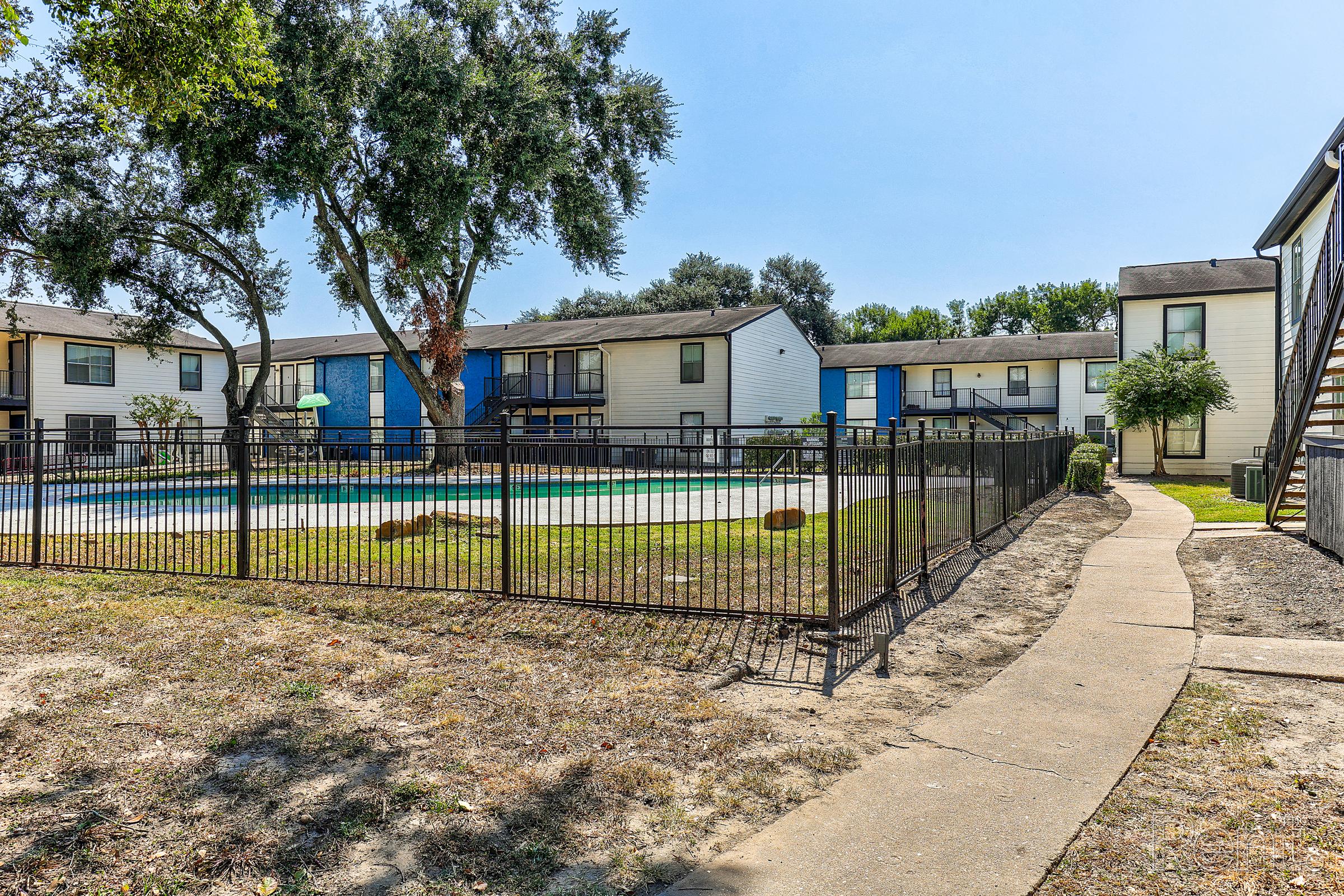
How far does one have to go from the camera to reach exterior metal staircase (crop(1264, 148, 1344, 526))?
34.3ft

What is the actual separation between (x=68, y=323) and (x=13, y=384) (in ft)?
12.0

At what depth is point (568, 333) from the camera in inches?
1571

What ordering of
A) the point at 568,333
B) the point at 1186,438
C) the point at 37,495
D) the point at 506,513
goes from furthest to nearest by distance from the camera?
1. the point at 568,333
2. the point at 1186,438
3. the point at 37,495
4. the point at 506,513

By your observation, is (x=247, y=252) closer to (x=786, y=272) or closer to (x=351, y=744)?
(x=351, y=744)

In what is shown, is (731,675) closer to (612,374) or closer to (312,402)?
(612,374)

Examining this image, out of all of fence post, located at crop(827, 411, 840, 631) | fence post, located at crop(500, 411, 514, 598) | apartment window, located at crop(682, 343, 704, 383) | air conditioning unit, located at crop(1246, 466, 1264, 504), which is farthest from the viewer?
apartment window, located at crop(682, 343, 704, 383)

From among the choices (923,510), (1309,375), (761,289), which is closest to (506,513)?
(923,510)

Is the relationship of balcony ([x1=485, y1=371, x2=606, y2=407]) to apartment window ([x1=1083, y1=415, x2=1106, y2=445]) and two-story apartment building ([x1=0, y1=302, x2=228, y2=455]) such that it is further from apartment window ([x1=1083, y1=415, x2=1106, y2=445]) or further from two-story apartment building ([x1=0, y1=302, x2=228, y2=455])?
apartment window ([x1=1083, y1=415, x2=1106, y2=445])

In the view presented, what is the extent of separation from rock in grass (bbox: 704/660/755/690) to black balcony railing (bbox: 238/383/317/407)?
148 ft

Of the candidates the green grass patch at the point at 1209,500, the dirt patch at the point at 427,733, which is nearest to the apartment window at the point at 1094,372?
the green grass patch at the point at 1209,500

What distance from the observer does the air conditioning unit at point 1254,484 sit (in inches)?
612

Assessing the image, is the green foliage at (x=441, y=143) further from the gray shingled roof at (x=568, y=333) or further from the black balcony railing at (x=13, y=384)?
the black balcony railing at (x=13, y=384)

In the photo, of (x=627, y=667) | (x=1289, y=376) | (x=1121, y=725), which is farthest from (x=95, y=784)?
(x=1289, y=376)

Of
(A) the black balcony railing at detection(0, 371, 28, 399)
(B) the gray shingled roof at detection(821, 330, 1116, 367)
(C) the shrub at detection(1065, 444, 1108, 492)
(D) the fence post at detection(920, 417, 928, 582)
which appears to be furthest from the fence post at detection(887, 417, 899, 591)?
(A) the black balcony railing at detection(0, 371, 28, 399)
